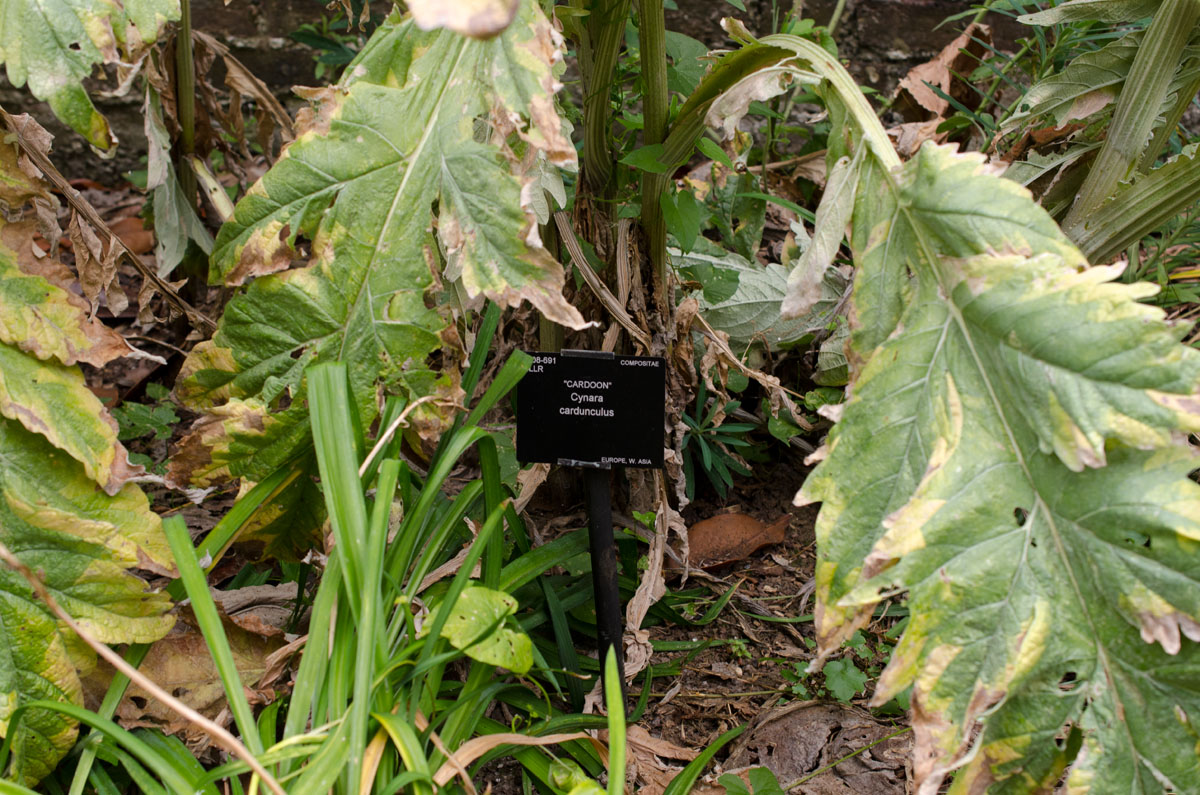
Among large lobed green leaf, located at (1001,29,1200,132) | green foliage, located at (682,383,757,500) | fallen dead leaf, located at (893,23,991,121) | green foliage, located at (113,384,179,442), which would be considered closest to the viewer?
large lobed green leaf, located at (1001,29,1200,132)

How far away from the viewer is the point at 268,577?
1522 mm

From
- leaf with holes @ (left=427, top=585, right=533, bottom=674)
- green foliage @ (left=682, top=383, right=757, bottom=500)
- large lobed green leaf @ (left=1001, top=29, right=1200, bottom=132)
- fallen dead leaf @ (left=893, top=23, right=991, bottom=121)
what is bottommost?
green foliage @ (left=682, top=383, right=757, bottom=500)

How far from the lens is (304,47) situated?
2738 mm

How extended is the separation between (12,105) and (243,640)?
2.20 meters

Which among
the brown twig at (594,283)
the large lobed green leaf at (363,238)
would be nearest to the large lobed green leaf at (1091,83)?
the brown twig at (594,283)

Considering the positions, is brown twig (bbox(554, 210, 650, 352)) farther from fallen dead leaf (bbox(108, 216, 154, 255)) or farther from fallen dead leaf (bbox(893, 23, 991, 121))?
fallen dead leaf (bbox(108, 216, 154, 255))

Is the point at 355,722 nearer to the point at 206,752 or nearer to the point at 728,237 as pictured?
the point at 206,752

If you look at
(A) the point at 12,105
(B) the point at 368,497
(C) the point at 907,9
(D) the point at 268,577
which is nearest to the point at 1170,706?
(B) the point at 368,497

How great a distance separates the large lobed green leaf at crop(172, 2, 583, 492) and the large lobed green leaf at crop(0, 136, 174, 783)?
0.10m

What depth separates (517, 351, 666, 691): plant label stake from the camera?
119 cm

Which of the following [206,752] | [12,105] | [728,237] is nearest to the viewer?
[206,752]

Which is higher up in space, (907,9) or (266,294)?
(266,294)

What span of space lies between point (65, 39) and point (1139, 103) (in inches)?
49.4

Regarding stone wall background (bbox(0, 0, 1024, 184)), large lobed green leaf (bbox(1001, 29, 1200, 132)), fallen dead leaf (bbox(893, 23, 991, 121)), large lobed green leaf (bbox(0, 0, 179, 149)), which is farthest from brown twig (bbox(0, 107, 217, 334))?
fallen dead leaf (bbox(893, 23, 991, 121))
